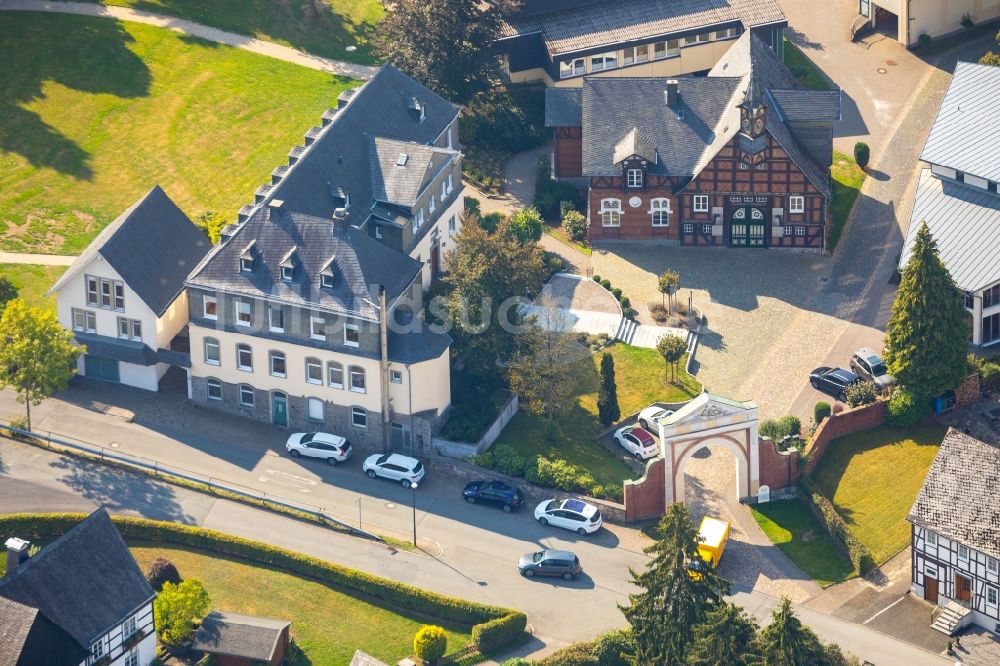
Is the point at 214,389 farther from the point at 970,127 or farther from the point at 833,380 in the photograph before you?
the point at 970,127

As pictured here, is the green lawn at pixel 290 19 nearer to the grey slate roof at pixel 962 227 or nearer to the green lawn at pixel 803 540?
the grey slate roof at pixel 962 227

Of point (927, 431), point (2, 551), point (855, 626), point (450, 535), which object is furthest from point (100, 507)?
point (927, 431)

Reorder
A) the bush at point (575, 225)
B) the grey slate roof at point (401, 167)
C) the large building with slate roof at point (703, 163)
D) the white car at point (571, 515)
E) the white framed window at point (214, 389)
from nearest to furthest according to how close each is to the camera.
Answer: the white car at point (571, 515), the white framed window at point (214, 389), the grey slate roof at point (401, 167), the large building with slate roof at point (703, 163), the bush at point (575, 225)

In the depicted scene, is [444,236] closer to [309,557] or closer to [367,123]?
[367,123]

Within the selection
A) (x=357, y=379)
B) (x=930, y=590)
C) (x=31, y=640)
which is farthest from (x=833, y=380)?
(x=31, y=640)

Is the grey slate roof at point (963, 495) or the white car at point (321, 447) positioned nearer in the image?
the grey slate roof at point (963, 495)

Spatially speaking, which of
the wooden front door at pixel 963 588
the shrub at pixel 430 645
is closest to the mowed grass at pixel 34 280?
the shrub at pixel 430 645
